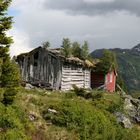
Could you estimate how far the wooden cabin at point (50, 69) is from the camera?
157 ft

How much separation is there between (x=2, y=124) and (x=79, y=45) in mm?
31013

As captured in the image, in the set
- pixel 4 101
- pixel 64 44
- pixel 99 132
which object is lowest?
pixel 99 132

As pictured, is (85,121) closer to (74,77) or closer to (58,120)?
(58,120)

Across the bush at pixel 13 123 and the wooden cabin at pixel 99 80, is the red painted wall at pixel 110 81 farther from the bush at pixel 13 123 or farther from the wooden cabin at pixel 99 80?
the bush at pixel 13 123

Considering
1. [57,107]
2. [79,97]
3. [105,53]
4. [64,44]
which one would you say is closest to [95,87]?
[105,53]

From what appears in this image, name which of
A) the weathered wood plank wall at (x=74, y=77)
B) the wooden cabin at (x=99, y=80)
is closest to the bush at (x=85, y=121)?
the weathered wood plank wall at (x=74, y=77)

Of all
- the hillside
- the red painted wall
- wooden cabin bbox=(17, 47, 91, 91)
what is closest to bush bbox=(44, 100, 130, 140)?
the hillside

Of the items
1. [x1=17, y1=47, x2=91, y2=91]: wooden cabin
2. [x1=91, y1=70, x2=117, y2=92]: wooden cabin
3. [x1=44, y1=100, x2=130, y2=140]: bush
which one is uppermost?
[x1=17, y1=47, x2=91, y2=91]: wooden cabin

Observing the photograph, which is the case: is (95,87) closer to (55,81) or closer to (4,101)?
(55,81)

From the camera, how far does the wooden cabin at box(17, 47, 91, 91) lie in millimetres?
47812

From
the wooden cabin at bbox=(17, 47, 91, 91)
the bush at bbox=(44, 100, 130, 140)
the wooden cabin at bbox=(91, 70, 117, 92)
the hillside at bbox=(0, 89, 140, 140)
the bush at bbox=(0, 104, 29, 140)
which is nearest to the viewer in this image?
the bush at bbox=(0, 104, 29, 140)

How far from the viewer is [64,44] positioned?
50.3 meters

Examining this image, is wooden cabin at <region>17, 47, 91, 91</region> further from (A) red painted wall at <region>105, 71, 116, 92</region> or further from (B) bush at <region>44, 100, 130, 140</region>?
(B) bush at <region>44, 100, 130, 140</region>

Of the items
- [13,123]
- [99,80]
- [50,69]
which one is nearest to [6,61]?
[13,123]
